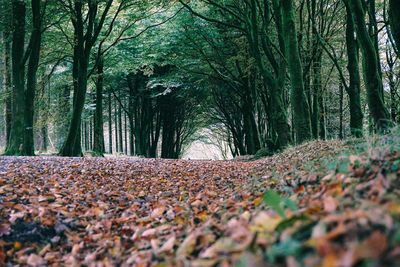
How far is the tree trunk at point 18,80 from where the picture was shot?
36.7ft

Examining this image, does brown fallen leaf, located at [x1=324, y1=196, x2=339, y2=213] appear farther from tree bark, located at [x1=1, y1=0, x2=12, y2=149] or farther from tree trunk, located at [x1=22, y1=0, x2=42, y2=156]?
tree bark, located at [x1=1, y1=0, x2=12, y2=149]

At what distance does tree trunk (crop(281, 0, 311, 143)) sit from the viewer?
796cm

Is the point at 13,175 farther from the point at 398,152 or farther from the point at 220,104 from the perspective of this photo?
the point at 220,104

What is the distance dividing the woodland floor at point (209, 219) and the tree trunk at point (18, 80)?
659cm

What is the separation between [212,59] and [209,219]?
14157 mm

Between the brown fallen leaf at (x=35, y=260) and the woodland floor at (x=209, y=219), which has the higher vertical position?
the woodland floor at (x=209, y=219)

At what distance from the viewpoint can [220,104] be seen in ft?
74.2

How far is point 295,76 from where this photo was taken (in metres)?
7.98

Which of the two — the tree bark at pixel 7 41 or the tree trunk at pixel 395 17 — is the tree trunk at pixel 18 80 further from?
the tree trunk at pixel 395 17

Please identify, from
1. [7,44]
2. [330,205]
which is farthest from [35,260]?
[7,44]

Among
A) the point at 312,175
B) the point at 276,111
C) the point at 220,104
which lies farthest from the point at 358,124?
the point at 220,104

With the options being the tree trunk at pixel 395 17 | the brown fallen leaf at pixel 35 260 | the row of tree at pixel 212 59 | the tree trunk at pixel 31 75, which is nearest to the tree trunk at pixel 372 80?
the row of tree at pixel 212 59

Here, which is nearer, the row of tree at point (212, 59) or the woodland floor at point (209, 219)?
the woodland floor at point (209, 219)

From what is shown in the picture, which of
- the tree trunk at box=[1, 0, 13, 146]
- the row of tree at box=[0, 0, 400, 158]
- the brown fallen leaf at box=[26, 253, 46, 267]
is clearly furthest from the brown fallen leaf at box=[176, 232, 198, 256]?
the tree trunk at box=[1, 0, 13, 146]
